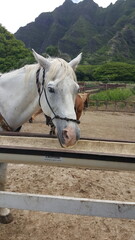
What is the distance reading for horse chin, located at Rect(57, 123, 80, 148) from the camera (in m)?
1.63

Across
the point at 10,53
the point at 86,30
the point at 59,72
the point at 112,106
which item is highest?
the point at 59,72

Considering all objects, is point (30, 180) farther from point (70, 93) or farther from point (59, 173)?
point (70, 93)

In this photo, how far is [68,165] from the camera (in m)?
1.33

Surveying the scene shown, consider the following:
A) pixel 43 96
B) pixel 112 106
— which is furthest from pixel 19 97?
pixel 112 106

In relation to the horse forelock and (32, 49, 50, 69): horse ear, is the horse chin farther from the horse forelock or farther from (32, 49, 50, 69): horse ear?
(32, 49, 50, 69): horse ear

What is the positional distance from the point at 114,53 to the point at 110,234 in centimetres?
5674

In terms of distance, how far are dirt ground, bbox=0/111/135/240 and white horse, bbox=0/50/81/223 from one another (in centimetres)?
29

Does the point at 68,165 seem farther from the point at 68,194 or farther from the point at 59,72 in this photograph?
the point at 68,194

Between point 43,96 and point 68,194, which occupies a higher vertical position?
point 43,96

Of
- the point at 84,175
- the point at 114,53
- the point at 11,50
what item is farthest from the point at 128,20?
the point at 84,175

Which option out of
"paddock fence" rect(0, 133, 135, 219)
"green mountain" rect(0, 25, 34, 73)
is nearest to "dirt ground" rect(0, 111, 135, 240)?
"paddock fence" rect(0, 133, 135, 219)

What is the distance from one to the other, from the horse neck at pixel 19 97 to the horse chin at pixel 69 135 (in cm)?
64

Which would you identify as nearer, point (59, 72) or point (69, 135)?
point (69, 135)

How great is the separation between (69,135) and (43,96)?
541mm
